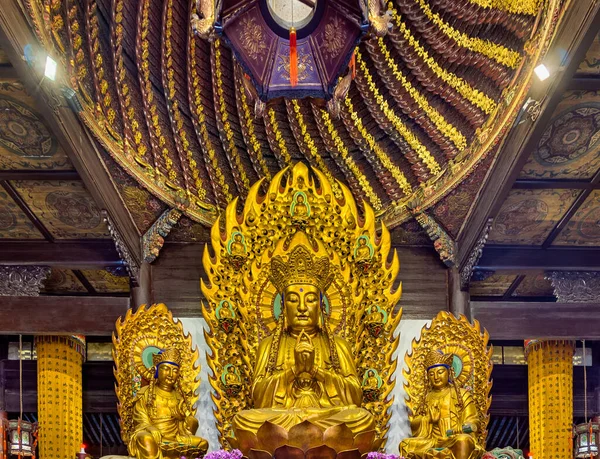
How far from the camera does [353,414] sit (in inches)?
290

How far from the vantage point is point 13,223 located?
27.3 ft

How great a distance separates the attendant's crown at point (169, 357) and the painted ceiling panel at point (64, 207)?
3.43 ft

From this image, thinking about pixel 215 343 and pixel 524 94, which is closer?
pixel 524 94

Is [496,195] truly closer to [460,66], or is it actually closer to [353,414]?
[460,66]

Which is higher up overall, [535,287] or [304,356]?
[535,287]

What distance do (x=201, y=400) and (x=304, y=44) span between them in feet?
9.12

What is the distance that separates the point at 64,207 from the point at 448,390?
3.00m

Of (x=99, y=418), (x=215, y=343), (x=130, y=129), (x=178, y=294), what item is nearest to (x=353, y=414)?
(x=215, y=343)

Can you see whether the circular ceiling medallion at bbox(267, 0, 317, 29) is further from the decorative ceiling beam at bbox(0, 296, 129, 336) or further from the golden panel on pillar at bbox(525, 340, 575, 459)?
the golden panel on pillar at bbox(525, 340, 575, 459)

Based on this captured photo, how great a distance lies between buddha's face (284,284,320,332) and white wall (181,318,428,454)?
910 millimetres

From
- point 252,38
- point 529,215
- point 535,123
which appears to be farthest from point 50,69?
point 529,215

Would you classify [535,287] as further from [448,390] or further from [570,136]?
[570,136]

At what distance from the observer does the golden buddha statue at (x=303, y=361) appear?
7488 mm

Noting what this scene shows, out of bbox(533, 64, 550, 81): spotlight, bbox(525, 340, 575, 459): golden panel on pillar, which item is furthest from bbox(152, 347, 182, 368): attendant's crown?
bbox(533, 64, 550, 81): spotlight
